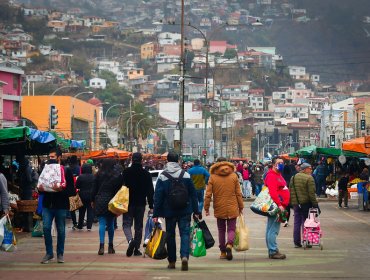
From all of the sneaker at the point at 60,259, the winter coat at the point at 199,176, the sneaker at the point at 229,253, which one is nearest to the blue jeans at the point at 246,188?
the winter coat at the point at 199,176

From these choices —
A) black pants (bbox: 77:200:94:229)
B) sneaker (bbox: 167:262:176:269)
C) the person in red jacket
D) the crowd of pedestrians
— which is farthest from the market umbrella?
sneaker (bbox: 167:262:176:269)

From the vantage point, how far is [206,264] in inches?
742

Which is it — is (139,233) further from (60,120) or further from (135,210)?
(60,120)

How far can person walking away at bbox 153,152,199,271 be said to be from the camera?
17859 mm

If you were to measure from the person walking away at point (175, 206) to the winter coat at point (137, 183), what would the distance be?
208 cm

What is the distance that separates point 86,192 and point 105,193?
21.9 feet

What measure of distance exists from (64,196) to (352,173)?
82.4 feet

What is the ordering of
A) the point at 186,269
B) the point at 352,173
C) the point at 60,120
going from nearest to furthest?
the point at 186,269
the point at 352,173
the point at 60,120

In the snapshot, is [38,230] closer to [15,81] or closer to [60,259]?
[60,259]

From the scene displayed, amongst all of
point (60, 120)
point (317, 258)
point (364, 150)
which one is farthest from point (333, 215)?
point (60, 120)

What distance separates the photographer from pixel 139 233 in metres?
20.1

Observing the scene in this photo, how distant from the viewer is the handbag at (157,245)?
17.8 m

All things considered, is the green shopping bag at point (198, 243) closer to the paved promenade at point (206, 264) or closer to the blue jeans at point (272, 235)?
the paved promenade at point (206, 264)

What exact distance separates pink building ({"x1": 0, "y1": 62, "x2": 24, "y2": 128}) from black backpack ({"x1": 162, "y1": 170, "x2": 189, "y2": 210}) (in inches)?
2492
